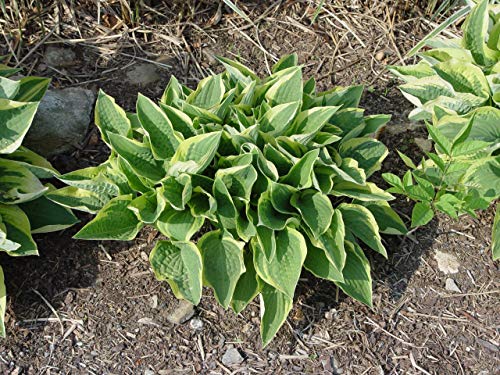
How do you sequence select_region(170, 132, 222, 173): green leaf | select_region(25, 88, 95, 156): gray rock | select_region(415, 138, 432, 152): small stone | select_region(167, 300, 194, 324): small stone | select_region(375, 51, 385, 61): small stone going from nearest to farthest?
1. select_region(170, 132, 222, 173): green leaf
2. select_region(167, 300, 194, 324): small stone
3. select_region(25, 88, 95, 156): gray rock
4. select_region(415, 138, 432, 152): small stone
5. select_region(375, 51, 385, 61): small stone

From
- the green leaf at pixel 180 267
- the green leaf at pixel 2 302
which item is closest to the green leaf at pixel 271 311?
the green leaf at pixel 180 267

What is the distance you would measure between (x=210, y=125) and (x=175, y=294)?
56cm

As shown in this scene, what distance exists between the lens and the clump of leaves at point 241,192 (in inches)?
82.7

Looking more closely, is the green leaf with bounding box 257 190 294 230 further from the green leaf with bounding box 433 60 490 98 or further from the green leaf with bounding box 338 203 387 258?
the green leaf with bounding box 433 60 490 98

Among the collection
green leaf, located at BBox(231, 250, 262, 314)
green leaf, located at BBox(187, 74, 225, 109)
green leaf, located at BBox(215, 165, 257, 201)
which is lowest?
green leaf, located at BBox(231, 250, 262, 314)

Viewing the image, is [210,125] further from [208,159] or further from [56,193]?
[56,193]

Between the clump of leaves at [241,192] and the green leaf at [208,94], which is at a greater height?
the green leaf at [208,94]

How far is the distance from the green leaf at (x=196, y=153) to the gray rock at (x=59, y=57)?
1.00 metres

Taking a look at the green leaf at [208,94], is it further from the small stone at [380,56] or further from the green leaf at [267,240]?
the small stone at [380,56]

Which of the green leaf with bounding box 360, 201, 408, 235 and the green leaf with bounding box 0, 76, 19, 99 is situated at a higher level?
the green leaf with bounding box 0, 76, 19, 99

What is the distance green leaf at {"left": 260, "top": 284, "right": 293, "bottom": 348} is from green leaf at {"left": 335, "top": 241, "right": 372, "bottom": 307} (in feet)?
0.63

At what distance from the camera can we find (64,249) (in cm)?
241

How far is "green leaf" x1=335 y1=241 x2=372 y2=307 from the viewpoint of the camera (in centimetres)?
219

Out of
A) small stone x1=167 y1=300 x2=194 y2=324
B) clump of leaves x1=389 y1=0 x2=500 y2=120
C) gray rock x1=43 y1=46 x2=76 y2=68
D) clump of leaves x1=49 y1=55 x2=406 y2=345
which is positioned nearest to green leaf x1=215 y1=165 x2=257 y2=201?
clump of leaves x1=49 y1=55 x2=406 y2=345
